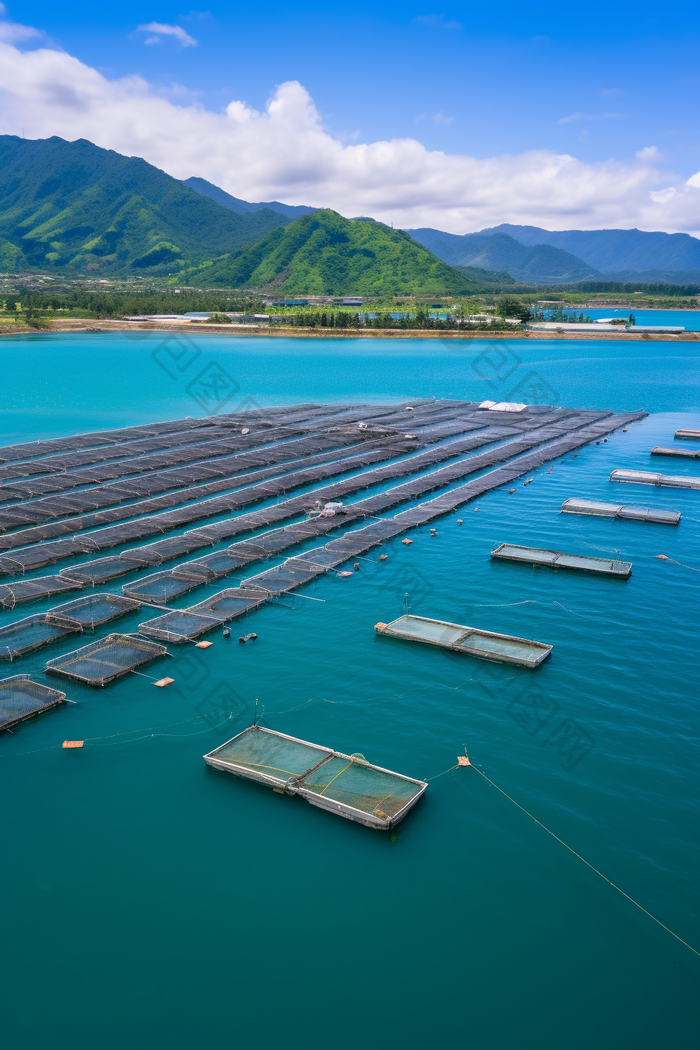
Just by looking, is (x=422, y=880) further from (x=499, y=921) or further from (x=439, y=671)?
(x=439, y=671)

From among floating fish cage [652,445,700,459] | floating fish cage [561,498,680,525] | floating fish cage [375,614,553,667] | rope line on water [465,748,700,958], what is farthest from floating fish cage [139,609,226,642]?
floating fish cage [652,445,700,459]

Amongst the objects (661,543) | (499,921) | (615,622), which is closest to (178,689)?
(499,921)

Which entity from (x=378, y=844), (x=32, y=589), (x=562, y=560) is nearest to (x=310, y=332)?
(x=562, y=560)

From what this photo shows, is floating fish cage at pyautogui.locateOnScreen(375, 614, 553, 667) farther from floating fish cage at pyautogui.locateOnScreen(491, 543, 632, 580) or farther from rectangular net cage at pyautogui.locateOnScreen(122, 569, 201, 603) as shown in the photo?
rectangular net cage at pyautogui.locateOnScreen(122, 569, 201, 603)

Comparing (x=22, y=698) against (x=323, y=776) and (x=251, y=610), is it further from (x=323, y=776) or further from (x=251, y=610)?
(x=323, y=776)

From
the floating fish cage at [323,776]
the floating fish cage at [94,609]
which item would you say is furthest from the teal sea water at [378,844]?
the floating fish cage at [94,609]

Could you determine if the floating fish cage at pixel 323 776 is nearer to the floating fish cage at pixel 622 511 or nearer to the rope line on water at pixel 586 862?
the rope line on water at pixel 586 862
